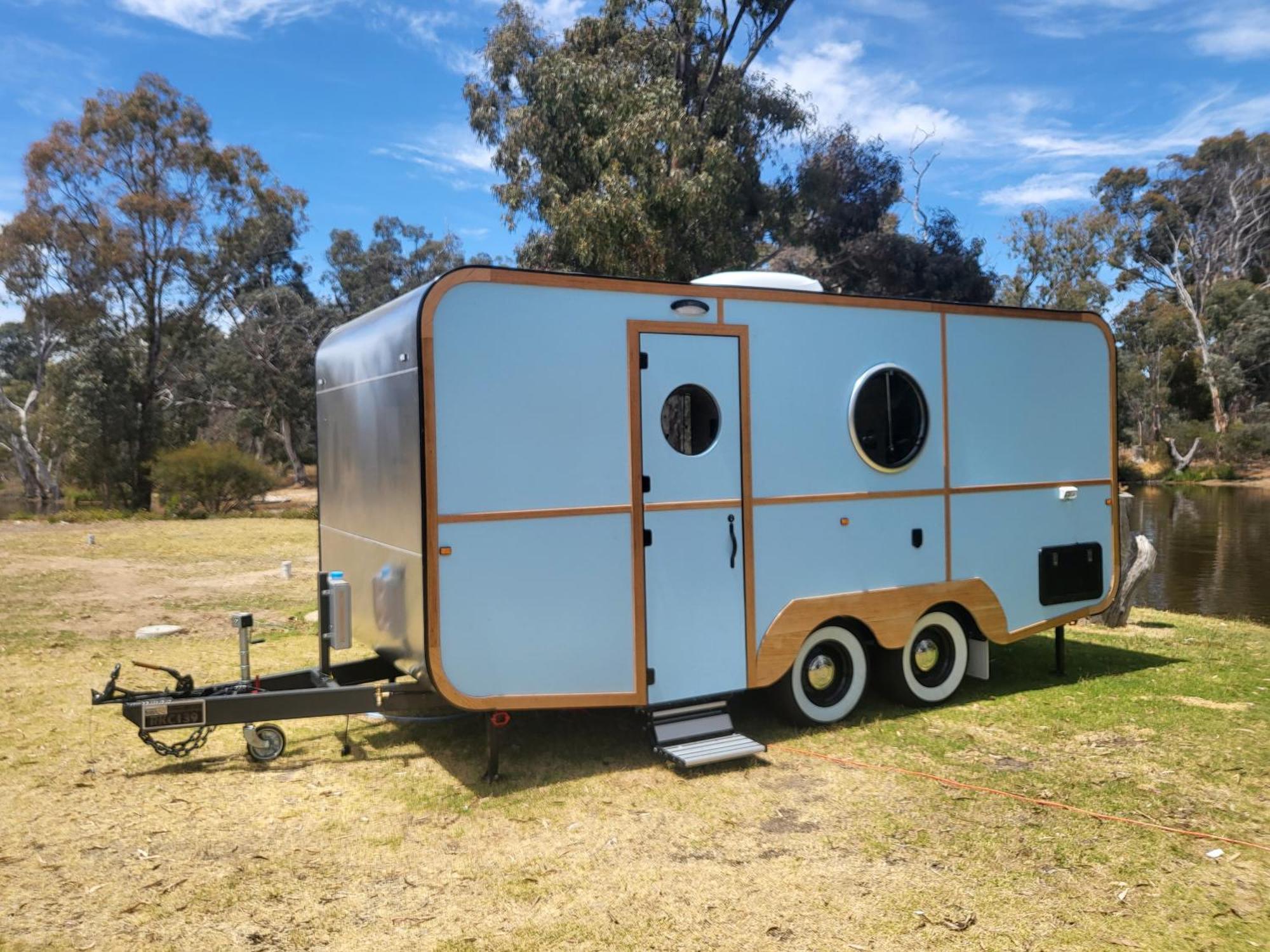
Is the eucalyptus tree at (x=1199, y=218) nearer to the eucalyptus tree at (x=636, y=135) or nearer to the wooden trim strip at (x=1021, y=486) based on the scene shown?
the eucalyptus tree at (x=636, y=135)

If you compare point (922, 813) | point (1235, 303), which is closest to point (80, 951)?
point (922, 813)

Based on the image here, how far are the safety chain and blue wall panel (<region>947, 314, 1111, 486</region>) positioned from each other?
542 centimetres

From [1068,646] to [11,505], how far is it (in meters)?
33.7

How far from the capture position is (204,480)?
2588cm

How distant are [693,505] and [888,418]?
175 cm

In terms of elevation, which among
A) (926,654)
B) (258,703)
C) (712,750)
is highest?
(258,703)

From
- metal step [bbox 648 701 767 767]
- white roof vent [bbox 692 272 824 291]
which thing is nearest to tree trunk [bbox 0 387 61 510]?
white roof vent [bbox 692 272 824 291]

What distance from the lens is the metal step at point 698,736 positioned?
5562 millimetres

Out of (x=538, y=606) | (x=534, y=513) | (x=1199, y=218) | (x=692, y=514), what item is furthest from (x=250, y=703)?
(x=1199, y=218)

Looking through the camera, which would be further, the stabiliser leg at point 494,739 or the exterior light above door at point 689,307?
the exterior light above door at point 689,307

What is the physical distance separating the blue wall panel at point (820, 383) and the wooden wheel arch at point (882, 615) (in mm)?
738

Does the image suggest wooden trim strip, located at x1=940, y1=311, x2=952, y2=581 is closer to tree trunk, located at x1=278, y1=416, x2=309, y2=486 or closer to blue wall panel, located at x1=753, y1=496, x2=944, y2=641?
blue wall panel, located at x1=753, y1=496, x2=944, y2=641

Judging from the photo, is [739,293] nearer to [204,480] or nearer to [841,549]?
[841,549]

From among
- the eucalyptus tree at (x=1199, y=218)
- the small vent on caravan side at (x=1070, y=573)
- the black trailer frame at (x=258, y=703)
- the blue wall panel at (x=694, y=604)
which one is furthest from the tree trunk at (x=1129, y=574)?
the eucalyptus tree at (x=1199, y=218)
